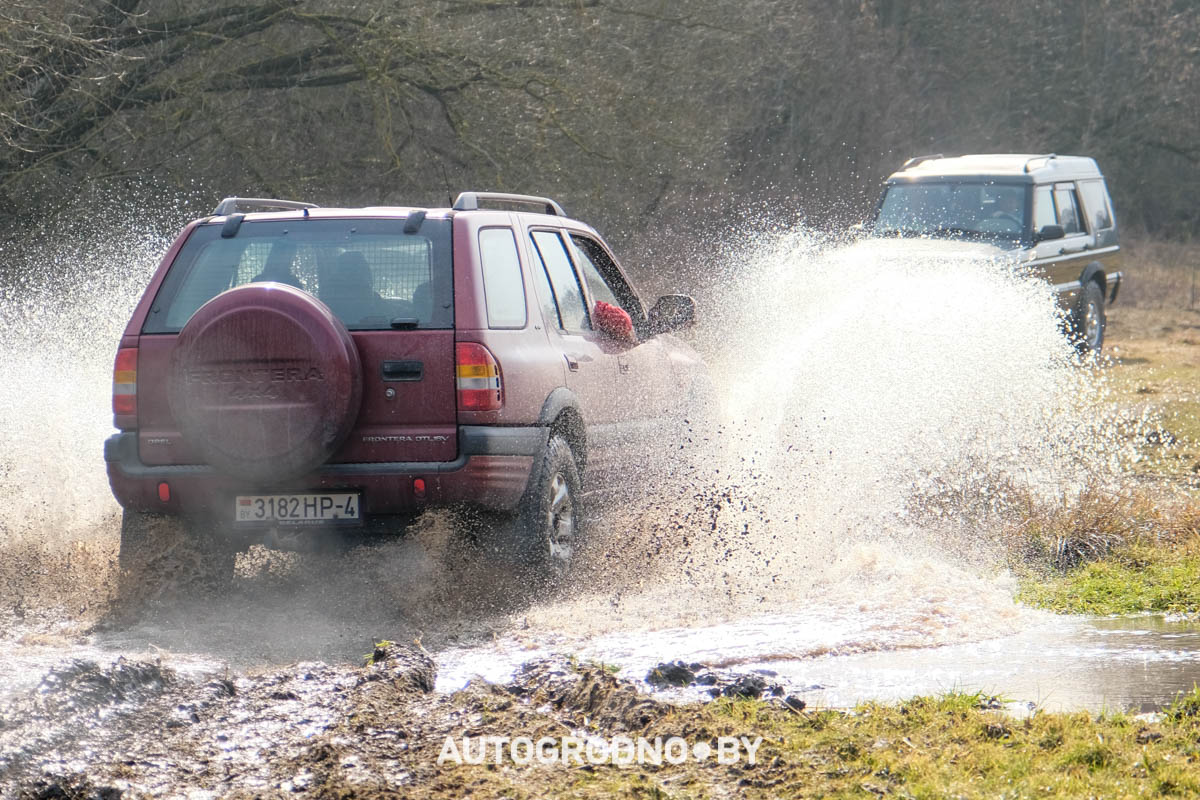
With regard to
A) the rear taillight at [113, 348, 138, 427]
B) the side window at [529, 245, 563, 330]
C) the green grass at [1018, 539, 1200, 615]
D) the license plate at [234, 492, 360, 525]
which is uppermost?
the side window at [529, 245, 563, 330]

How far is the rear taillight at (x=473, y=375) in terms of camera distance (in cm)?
621

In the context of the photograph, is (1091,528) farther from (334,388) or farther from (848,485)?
(334,388)

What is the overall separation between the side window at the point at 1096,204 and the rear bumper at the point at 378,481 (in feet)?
42.5

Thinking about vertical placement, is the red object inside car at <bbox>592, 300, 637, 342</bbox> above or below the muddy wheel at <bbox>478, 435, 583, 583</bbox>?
above

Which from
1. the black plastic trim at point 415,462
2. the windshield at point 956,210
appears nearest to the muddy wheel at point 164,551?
the black plastic trim at point 415,462

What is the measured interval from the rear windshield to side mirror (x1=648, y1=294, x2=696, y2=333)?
80.5 inches

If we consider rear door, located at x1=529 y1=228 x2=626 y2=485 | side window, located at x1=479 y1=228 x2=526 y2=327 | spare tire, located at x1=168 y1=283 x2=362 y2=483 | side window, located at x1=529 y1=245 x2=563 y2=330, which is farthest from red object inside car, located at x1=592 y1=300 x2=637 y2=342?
spare tire, located at x1=168 y1=283 x2=362 y2=483

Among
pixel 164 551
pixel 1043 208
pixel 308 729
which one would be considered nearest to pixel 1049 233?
pixel 1043 208

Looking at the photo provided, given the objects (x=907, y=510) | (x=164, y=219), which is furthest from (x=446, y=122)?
(x=907, y=510)

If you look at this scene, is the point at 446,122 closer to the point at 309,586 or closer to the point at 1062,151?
the point at 309,586

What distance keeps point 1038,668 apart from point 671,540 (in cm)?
259

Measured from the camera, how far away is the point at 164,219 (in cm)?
1647

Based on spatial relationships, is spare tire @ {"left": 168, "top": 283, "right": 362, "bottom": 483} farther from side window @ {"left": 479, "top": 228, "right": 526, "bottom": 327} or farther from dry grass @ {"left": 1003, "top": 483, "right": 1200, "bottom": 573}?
dry grass @ {"left": 1003, "top": 483, "right": 1200, "bottom": 573}

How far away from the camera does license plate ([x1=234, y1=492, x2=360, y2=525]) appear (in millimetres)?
6227
